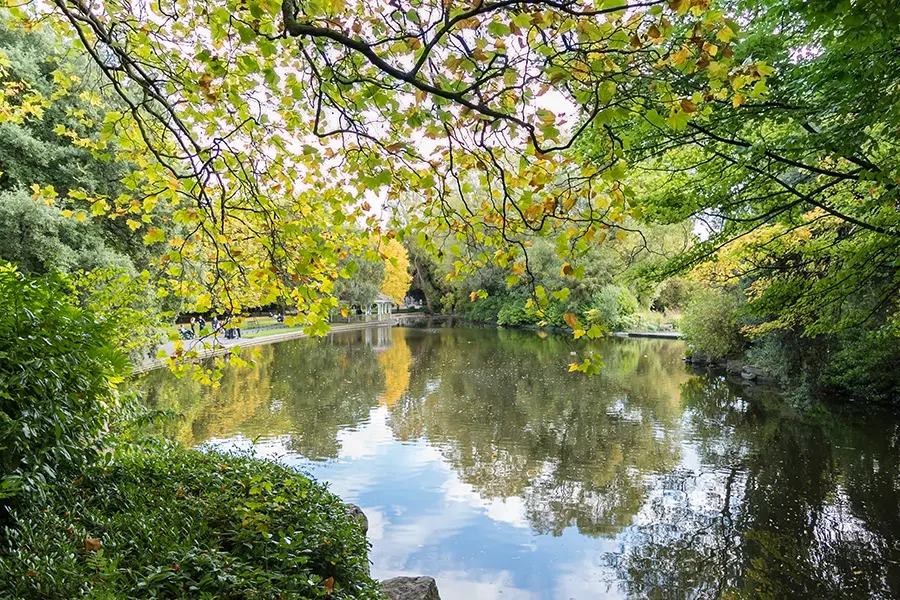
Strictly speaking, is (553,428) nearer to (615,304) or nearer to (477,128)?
(477,128)

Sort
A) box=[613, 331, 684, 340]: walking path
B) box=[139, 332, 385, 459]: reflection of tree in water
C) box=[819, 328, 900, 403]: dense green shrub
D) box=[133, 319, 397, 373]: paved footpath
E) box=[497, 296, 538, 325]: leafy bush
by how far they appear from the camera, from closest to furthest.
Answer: box=[133, 319, 397, 373]: paved footpath → box=[139, 332, 385, 459]: reflection of tree in water → box=[819, 328, 900, 403]: dense green shrub → box=[613, 331, 684, 340]: walking path → box=[497, 296, 538, 325]: leafy bush

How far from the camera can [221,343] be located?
5.69 metres

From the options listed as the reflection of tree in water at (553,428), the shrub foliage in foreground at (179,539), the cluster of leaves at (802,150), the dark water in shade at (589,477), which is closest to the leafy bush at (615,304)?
the reflection of tree in water at (553,428)

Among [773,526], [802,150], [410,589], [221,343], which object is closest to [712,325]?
[773,526]

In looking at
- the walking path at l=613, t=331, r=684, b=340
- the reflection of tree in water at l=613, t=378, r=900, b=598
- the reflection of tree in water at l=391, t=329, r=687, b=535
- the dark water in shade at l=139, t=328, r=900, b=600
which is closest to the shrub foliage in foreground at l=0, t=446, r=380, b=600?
the dark water in shade at l=139, t=328, r=900, b=600

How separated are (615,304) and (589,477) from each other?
28.0 m

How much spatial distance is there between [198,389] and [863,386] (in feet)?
55.6

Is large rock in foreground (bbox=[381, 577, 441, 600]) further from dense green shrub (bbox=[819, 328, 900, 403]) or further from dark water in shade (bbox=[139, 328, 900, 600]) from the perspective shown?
dense green shrub (bbox=[819, 328, 900, 403])

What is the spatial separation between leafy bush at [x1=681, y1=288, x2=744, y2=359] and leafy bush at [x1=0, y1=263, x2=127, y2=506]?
1725cm

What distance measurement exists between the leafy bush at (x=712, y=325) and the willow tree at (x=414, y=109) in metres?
16.0

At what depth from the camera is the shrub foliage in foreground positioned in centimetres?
248

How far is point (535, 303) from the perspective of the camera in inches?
101

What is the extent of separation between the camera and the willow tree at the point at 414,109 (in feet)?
6.89

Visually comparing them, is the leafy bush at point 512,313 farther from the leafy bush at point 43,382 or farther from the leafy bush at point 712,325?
the leafy bush at point 43,382
